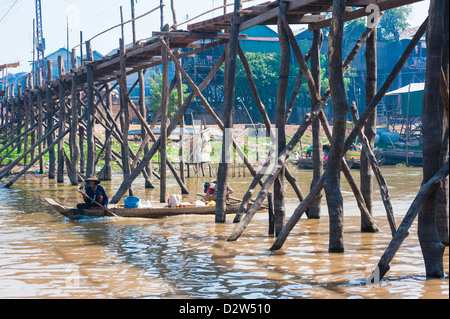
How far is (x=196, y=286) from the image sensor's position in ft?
21.3

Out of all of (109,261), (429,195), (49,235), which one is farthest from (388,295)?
(49,235)

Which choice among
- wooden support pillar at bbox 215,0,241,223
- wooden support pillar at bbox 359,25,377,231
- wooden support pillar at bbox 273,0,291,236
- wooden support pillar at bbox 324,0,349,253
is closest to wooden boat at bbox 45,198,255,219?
wooden support pillar at bbox 215,0,241,223

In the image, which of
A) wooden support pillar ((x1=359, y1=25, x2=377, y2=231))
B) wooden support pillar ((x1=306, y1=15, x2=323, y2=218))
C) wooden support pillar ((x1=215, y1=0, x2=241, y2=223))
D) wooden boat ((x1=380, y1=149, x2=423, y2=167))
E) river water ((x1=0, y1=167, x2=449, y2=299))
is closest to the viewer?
river water ((x1=0, y1=167, x2=449, y2=299))

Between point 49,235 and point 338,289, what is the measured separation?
5.71 metres

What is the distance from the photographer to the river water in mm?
6246

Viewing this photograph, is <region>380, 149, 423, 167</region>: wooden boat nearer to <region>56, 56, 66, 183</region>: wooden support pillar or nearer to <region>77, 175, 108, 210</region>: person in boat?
<region>56, 56, 66, 183</region>: wooden support pillar

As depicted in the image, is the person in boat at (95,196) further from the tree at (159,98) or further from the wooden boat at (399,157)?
the tree at (159,98)

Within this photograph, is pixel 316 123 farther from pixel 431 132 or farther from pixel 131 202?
pixel 431 132

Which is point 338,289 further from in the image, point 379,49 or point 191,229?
point 379,49

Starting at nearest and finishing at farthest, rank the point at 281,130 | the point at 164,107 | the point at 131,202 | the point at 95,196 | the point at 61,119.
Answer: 1. the point at 281,130
2. the point at 95,196
3. the point at 131,202
4. the point at 164,107
5. the point at 61,119

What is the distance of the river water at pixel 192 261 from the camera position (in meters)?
6.25

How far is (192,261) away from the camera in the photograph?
779 cm

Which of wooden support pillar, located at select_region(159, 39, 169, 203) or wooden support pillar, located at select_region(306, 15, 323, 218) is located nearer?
wooden support pillar, located at select_region(306, 15, 323, 218)

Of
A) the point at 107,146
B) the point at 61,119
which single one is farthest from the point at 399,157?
the point at 61,119
